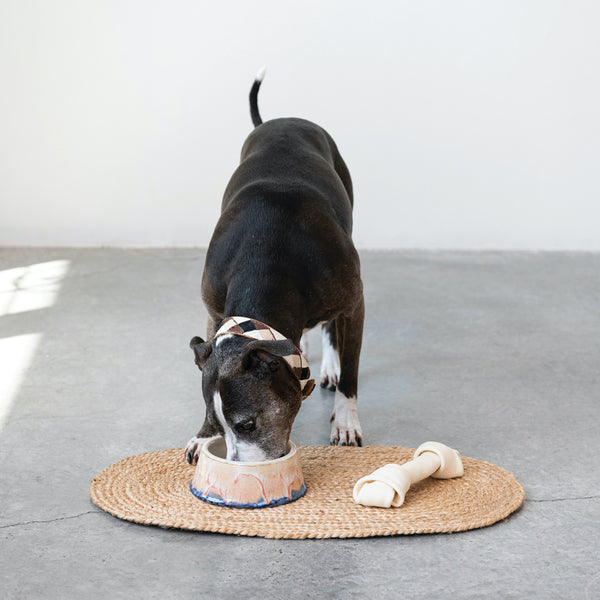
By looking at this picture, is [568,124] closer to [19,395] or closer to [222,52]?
[222,52]

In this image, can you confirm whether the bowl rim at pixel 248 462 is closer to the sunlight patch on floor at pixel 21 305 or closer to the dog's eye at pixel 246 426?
the dog's eye at pixel 246 426

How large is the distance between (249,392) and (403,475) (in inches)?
21.8

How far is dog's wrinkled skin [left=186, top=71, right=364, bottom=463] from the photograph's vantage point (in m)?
2.39

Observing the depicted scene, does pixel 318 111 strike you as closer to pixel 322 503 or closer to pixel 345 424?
pixel 345 424

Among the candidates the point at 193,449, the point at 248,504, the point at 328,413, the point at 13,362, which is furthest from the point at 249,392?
the point at 13,362

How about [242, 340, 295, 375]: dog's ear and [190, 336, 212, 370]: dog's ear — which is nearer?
[242, 340, 295, 375]: dog's ear

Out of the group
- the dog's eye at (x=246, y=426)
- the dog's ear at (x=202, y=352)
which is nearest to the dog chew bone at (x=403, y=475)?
the dog's eye at (x=246, y=426)

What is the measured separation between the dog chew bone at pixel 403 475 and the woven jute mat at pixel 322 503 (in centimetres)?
3

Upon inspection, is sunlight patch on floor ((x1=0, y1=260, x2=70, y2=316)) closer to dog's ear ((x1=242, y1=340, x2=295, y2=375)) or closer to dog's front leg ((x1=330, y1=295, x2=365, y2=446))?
dog's front leg ((x1=330, y1=295, x2=365, y2=446))

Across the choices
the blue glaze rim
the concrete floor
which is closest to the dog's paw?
the concrete floor

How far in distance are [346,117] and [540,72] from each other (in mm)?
1641

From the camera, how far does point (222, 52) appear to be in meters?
6.93

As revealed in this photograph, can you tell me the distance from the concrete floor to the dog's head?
27 cm

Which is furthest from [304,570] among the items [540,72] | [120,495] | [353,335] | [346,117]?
[540,72]
